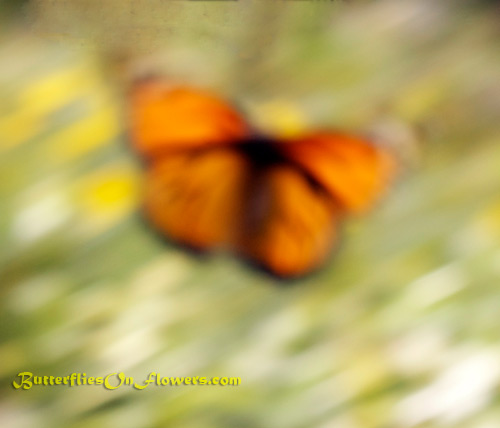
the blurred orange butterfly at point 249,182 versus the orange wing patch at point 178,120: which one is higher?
the orange wing patch at point 178,120

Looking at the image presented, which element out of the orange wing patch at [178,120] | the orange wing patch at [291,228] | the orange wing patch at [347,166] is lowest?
the orange wing patch at [291,228]

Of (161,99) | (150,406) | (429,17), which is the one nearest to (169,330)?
(150,406)

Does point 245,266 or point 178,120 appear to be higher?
point 178,120

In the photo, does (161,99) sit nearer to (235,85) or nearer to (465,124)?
(235,85)

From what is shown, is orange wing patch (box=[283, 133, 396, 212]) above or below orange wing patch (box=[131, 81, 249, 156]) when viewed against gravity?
below
